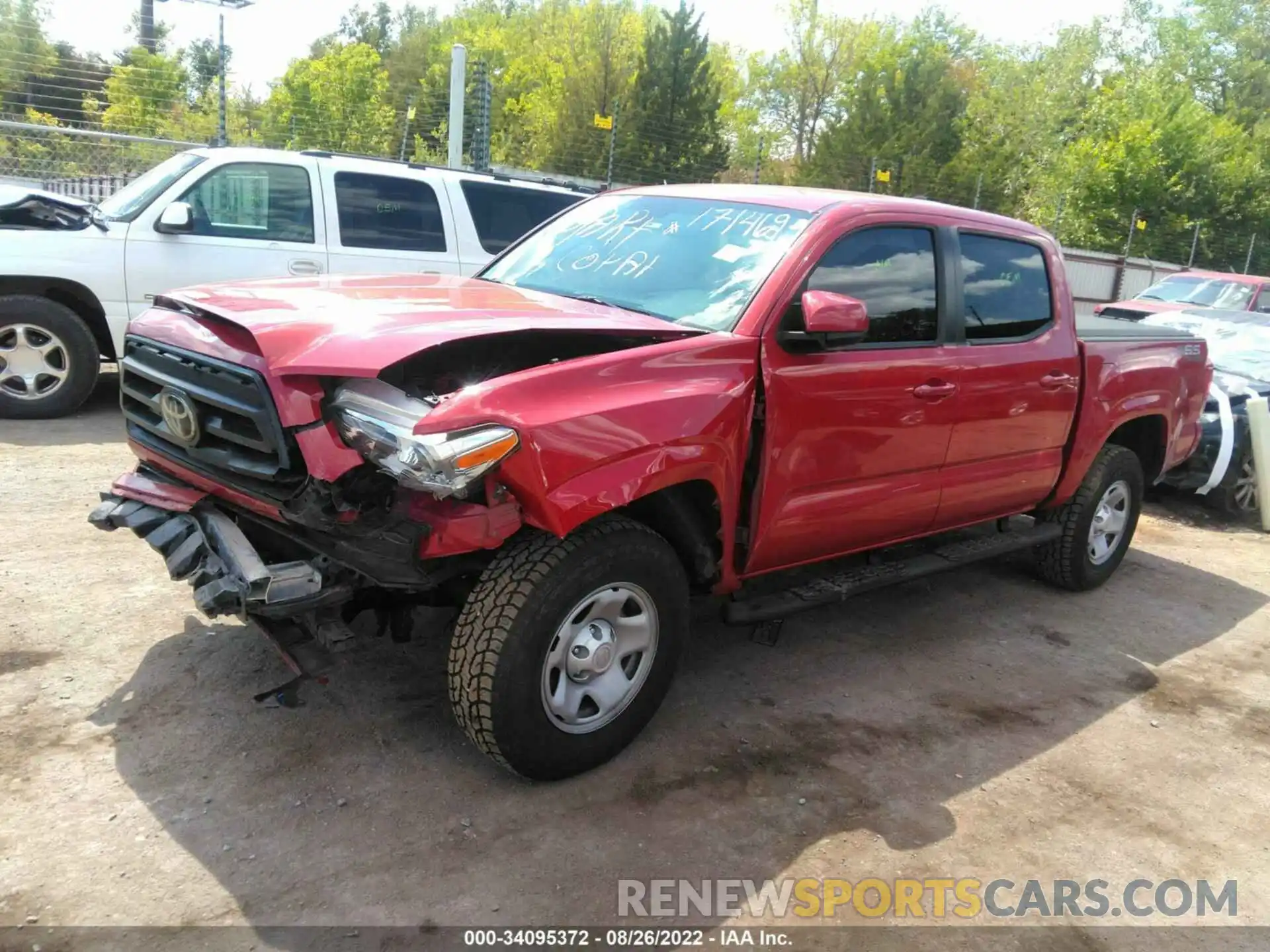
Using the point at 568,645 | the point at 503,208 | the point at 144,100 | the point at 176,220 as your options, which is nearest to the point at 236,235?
the point at 176,220

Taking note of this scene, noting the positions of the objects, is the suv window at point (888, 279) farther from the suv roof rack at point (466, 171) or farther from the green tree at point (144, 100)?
the green tree at point (144, 100)

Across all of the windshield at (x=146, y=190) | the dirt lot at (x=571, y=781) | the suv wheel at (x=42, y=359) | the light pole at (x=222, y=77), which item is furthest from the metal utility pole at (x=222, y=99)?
the dirt lot at (x=571, y=781)

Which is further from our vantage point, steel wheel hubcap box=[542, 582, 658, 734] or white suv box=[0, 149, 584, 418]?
white suv box=[0, 149, 584, 418]

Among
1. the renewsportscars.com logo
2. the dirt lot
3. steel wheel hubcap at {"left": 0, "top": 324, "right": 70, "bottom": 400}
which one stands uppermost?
steel wheel hubcap at {"left": 0, "top": 324, "right": 70, "bottom": 400}

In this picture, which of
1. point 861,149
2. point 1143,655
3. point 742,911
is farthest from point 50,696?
point 861,149

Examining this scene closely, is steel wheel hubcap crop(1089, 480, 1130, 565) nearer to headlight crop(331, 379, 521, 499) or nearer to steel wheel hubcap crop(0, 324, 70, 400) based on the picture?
headlight crop(331, 379, 521, 499)

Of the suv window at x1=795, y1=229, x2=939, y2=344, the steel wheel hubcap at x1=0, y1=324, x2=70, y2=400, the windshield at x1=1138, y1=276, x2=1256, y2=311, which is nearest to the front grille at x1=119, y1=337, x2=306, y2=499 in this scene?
the suv window at x1=795, y1=229, x2=939, y2=344

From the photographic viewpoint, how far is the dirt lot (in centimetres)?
266

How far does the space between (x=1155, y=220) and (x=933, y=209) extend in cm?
3055

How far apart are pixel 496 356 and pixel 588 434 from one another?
0.50 metres

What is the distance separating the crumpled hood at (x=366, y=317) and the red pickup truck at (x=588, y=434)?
2cm

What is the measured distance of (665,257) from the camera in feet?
12.7

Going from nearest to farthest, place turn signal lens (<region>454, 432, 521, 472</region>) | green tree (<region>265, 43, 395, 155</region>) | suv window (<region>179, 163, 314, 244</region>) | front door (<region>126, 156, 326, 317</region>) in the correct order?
1. turn signal lens (<region>454, 432, 521, 472</region>)
2. front door (<region>126, 156, 326, 317</region>)
3. suv window (<region>179, 163, 314, 244</region>)
4. green tree (<region>265, 43, 395, 155</region>)

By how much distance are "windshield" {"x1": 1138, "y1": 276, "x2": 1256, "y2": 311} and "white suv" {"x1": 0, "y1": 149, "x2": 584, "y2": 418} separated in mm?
9769
